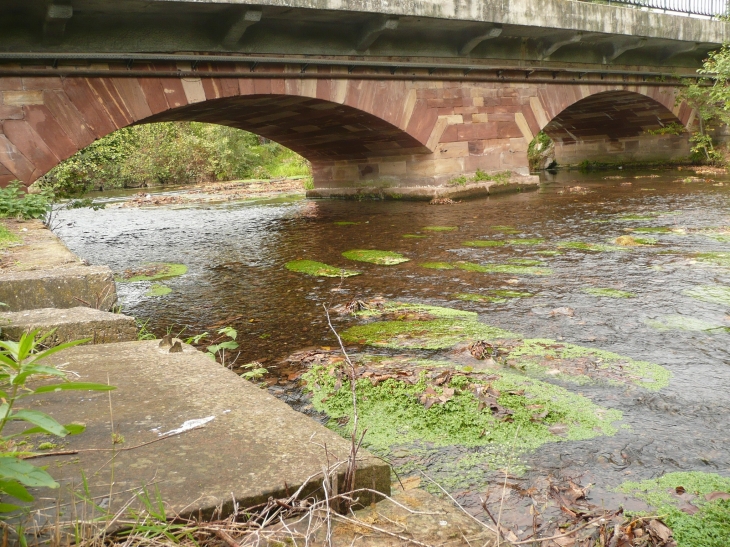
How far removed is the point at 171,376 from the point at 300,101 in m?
9.54

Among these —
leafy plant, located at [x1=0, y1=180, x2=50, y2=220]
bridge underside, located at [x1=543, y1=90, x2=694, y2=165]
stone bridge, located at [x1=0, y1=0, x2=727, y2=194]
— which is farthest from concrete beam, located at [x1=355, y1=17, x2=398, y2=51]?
bridge underside, located at [x1=543, y1=90, x2=694, y2=165]

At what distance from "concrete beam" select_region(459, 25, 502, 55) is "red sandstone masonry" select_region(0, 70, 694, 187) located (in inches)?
25.6

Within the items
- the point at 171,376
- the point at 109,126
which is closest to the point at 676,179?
the point at 109,126

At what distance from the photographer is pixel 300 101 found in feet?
36.3

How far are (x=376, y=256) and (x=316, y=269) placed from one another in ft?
2.54

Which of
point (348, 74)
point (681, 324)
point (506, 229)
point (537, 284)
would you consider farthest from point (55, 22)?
point (681, 324)

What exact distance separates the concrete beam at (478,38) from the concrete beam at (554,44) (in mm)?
1932

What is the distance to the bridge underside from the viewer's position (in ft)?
57.7

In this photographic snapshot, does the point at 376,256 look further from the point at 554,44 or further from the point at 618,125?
the point at 618,125

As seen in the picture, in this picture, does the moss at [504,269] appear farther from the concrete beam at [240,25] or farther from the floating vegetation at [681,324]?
the concrete beam at [240,25]

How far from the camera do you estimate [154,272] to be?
6.95 m

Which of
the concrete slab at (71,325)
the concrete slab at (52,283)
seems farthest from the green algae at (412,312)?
the concrete slab at (71,325)

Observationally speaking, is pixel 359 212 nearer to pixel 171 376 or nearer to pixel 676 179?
pixel 676 179

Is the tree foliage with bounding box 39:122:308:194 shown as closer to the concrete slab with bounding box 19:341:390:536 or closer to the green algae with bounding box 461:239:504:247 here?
the green algae with bounding box 461:239:504:247
